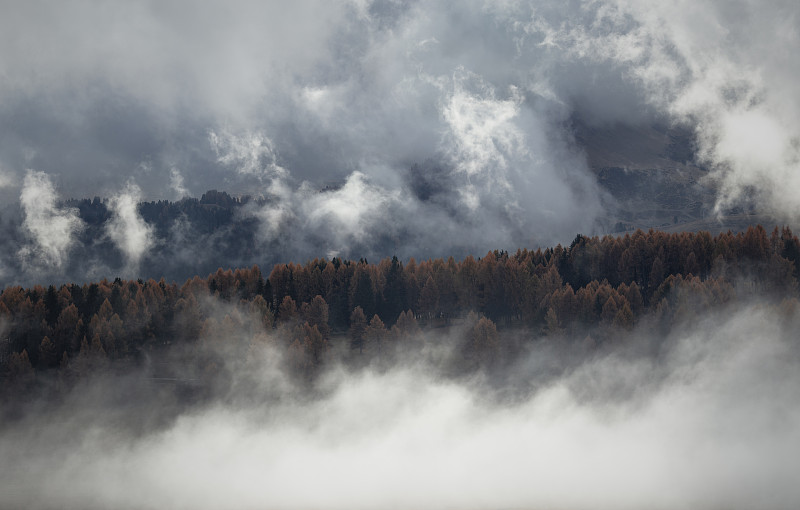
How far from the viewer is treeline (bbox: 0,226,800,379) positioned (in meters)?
171

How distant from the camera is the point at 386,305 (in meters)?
194

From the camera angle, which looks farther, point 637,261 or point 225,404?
point 637,261

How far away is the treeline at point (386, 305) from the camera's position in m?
171

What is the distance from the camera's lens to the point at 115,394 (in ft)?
542

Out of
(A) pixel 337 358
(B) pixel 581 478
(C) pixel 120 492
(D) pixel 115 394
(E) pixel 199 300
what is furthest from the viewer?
(E) pixel 199 300

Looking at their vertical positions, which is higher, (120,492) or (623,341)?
(623,341)

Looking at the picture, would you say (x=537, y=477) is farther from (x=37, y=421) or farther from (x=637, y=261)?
(x=37, y=421)

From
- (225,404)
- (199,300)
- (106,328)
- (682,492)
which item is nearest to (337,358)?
(225,404)

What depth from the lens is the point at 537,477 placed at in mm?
156625

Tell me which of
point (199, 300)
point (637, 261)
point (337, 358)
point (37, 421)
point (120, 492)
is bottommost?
point (120, 492)

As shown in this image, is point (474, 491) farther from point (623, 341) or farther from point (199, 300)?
point (199, 300)

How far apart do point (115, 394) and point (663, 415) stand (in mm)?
125926

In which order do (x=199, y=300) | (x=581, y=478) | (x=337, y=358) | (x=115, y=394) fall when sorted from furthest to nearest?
(x=199, y=300) < (x=337, y=358) < (x=115, y=394) < (x=581, y=478)

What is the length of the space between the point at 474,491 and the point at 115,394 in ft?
274
